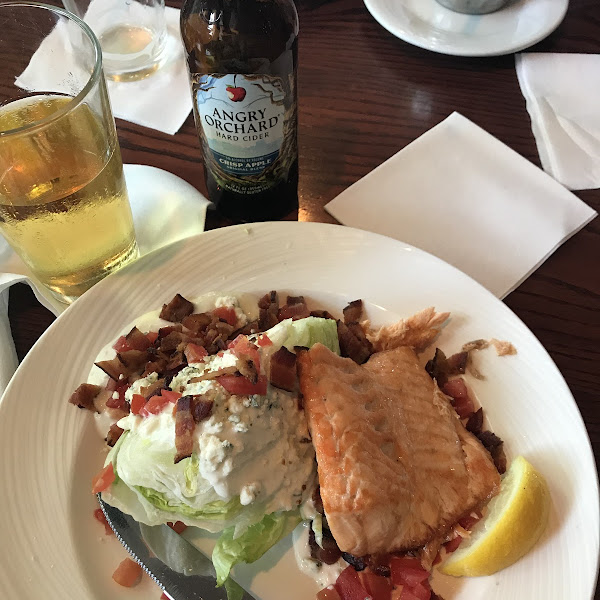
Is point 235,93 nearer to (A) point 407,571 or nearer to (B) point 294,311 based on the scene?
(B) point 294,311

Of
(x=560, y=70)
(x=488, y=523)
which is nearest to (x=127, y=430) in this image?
(x=488, y=523)

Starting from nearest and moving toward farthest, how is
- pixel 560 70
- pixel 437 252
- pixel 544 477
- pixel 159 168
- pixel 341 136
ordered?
pixel 544 477, pixel 437 252, pixel 159 168, pixel 341 136, pixel 560 70

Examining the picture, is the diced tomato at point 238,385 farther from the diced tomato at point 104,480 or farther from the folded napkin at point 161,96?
the folded napkin at point 161,96

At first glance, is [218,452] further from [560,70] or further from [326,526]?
[560,70]

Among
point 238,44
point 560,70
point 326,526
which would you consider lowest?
point 326,526

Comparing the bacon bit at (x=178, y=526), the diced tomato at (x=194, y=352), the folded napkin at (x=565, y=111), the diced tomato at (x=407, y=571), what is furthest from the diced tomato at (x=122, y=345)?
the folded napkin at (x=565, y=111)

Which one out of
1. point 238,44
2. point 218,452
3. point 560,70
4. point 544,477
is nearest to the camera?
point 218,452
